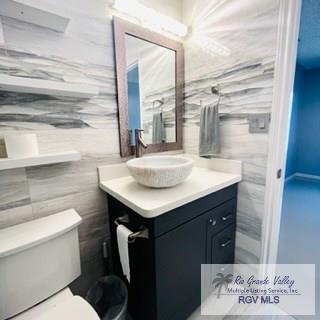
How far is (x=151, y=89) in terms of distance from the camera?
57.7 inches

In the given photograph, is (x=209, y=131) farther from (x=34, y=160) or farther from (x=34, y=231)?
(x=34, y=231)

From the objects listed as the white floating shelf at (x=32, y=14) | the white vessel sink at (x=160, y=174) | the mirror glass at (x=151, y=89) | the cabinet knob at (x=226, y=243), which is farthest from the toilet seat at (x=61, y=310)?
the white floating shelf at (x=32, y=14)

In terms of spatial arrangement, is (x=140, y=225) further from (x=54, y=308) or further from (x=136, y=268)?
(x=54, y=308)

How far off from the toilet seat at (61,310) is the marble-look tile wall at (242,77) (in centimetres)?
107

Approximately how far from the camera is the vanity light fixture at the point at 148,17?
1179mm

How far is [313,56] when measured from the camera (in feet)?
10.3

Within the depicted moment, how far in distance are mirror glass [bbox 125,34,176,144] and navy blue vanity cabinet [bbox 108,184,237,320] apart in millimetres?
618

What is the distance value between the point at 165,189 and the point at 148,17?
1167 mm

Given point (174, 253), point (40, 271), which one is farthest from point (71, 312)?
point (174, 253)

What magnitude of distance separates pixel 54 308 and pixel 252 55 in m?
1.71

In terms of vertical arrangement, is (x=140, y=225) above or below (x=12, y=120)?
below

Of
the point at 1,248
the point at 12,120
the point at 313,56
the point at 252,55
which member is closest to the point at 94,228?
the point at 1,248

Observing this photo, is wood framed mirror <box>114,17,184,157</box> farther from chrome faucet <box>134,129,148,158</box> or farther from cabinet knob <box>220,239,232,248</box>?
cabinet knob <box>220,239,232,248</box>

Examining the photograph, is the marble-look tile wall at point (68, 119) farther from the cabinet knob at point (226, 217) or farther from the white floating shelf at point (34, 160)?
the cabinet knob at point (226, 217)
